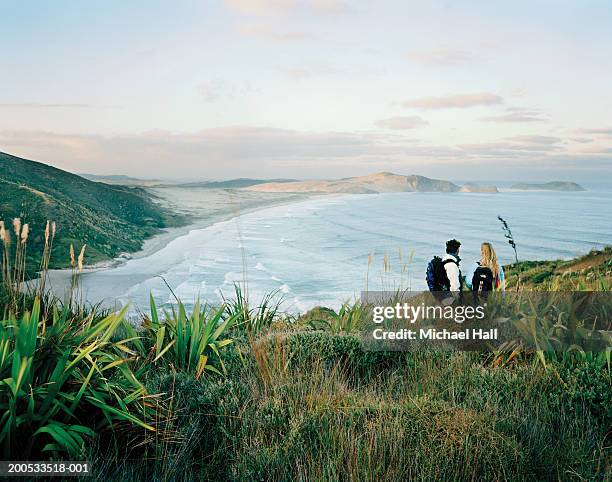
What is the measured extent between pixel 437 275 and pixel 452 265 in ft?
0.74

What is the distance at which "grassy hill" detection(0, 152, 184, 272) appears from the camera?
2778 cm

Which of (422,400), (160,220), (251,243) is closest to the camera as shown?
(422,400)

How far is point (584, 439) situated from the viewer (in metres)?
4.14

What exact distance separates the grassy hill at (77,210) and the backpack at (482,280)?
52.6 ft

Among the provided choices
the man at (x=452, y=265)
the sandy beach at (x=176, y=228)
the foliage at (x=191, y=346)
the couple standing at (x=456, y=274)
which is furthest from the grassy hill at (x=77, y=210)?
the man at (x=452, y=265)

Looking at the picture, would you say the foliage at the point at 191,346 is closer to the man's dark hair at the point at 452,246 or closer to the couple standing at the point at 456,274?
the couple standing at the point at 456,274

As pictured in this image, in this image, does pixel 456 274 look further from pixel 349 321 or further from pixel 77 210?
pixel 77 210

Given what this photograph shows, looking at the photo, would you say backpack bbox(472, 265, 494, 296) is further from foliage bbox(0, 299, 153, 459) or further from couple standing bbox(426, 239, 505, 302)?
foliage bbox(0, 299, 153, 459)

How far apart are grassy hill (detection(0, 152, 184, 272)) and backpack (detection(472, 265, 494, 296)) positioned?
1603cm

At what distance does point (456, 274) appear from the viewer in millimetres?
5656

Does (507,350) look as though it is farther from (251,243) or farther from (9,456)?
(251,243)

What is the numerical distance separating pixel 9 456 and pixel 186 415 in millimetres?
1191

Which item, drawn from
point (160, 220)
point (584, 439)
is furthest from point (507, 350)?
point (160, 220)

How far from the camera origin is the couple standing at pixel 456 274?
18.6 ft
